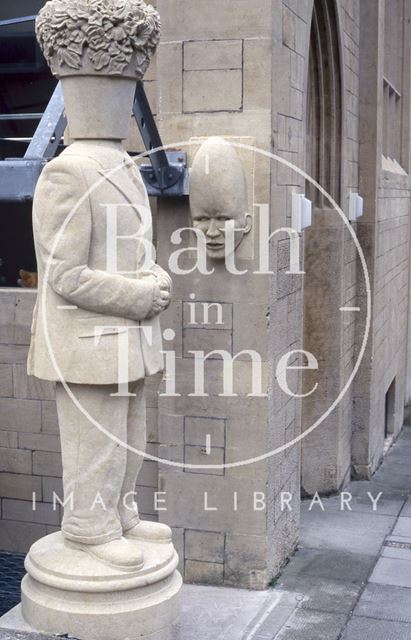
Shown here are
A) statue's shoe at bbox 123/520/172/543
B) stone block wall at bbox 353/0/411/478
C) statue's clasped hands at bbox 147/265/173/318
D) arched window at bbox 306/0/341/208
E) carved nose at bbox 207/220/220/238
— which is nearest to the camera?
statue's clasped hands at bbox 147/265/173/318

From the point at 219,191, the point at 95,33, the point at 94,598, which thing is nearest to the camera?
the point at 95,33

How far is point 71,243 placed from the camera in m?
4.29

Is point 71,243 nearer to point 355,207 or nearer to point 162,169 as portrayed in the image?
point 162,169

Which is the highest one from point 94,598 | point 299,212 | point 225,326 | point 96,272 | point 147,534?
point 299,212

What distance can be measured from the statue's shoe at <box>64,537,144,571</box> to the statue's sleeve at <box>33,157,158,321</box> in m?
1.09

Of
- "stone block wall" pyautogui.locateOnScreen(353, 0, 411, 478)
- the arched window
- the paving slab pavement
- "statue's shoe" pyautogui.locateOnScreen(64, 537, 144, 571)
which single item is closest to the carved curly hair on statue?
"statue's shoe" pyautogui.locateOnScreen(64, 537, 144, 571)

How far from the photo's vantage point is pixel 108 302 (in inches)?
171

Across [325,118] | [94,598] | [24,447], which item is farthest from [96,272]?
[325,118]

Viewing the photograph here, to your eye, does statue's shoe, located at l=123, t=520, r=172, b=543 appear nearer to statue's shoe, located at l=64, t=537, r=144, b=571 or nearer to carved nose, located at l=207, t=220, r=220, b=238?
statue's shoe, located at l=64, t=537, r=144, b=571

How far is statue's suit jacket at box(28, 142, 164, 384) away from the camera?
4289 mm

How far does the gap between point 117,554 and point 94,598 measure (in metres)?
0.21

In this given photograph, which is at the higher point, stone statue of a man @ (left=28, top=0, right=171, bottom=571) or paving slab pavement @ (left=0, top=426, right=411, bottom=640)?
stone statue of a man @ (left=28, top=0, right=171, bottom=571)

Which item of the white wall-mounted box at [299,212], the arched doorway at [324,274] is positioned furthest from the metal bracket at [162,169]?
the arched doorway at [324,274]

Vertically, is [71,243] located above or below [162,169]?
below
